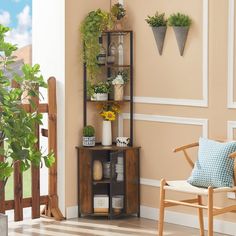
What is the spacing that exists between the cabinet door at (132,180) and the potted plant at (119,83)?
0.45 meters

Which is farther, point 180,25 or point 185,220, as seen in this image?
point 185,220

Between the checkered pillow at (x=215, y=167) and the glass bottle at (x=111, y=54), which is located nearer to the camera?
the checkered pillow at (x=215, y=167)

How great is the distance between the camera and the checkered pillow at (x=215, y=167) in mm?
5145

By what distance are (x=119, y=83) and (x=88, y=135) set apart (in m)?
0.50

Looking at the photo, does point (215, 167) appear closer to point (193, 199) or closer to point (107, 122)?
point (193, 199)

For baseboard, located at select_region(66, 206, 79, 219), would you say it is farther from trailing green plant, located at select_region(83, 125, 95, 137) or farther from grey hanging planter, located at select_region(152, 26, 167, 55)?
grey hanging planter, located at select_region(152, 26, 167, 55)

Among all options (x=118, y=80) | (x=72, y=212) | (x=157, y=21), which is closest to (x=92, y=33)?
(x=118, y=80)

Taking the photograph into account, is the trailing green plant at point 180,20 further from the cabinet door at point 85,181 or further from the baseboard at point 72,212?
the baseboard at point 72,212

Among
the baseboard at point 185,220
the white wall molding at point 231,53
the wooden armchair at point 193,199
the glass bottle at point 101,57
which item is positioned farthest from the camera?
the glass bottle at point 101,57

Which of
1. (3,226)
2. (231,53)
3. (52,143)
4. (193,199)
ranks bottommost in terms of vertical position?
(193,199)

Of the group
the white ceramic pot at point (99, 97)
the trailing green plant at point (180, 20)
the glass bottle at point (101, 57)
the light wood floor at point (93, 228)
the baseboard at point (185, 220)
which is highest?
the trailing green plant at point (180, 20)

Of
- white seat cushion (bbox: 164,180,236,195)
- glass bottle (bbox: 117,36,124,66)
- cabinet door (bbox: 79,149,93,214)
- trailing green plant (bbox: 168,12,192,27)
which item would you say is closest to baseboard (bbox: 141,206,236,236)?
cabinet door (bbox: 79,149,93,214)

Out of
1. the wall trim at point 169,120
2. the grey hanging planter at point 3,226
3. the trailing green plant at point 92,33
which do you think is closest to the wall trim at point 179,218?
the wall trim at point 169,120

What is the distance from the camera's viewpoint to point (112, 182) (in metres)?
6.15
